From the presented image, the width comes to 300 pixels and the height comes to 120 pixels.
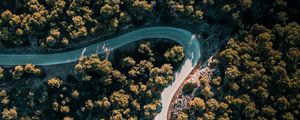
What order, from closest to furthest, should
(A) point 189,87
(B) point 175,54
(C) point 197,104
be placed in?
1. (C) point 197,104
2. (B) point 175,54
3. (A) point 189,87

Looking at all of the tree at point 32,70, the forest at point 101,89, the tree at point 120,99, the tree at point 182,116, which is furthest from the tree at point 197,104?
the tree at point 32,70

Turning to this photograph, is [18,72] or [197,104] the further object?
[18,72]

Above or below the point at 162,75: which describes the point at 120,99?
below

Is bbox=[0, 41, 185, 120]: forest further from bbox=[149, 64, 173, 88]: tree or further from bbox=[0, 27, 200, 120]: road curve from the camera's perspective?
bbox=[0, 27, 200, 120]: road curve

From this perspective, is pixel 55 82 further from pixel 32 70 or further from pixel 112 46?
pixel 112 46

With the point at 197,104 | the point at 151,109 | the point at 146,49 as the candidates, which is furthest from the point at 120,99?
the point at 197,104

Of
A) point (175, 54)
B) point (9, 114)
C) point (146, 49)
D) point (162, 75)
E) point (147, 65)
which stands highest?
point (146, 49)

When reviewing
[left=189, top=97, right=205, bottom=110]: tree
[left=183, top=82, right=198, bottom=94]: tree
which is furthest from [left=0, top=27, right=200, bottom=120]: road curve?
[left=189, top=97, right=205, bottom=110]: tree

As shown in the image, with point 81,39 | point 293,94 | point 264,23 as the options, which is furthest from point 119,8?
point 293,94
